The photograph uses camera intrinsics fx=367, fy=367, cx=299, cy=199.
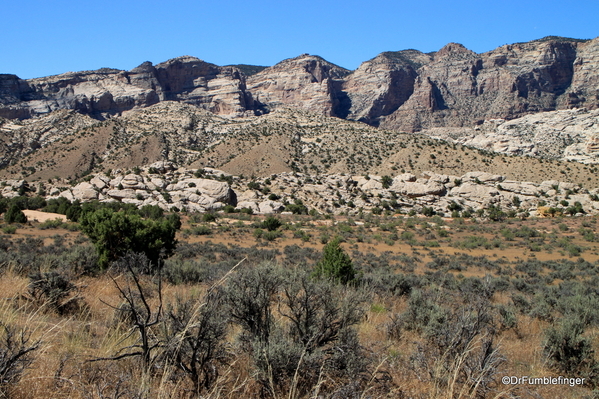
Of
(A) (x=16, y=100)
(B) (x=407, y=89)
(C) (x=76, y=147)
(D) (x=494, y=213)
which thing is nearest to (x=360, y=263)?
(D) (x=494, y=213)

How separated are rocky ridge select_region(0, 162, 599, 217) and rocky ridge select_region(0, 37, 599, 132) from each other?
7427 cm

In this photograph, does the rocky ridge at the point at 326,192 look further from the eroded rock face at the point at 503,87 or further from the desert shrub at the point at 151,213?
the eroded rock face at the point at 503,87

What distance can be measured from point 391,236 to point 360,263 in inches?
410

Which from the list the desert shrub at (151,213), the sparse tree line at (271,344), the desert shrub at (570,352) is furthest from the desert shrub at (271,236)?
the desert shrub at (570,352)

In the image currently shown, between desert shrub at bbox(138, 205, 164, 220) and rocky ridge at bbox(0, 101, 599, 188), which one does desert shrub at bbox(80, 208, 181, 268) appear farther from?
rocky ridge at bbox(0, 101, 599, 188)

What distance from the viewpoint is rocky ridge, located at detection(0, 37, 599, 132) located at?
117 metres

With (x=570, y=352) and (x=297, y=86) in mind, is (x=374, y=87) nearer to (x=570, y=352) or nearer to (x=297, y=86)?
(x=297, y=86)

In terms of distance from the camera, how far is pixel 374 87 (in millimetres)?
155125

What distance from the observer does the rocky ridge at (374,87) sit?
117 metres

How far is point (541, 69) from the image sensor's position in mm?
145125

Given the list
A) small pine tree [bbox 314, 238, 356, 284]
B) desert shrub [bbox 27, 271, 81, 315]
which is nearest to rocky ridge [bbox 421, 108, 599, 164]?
small pine tree [bbox 314, 238, 356, 284]

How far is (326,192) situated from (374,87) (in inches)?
4699

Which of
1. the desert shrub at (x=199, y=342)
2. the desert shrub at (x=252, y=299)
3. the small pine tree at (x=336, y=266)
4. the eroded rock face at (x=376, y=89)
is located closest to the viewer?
the desert shrub at (x=199, y=342)

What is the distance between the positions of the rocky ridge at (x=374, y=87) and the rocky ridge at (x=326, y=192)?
244 feet
